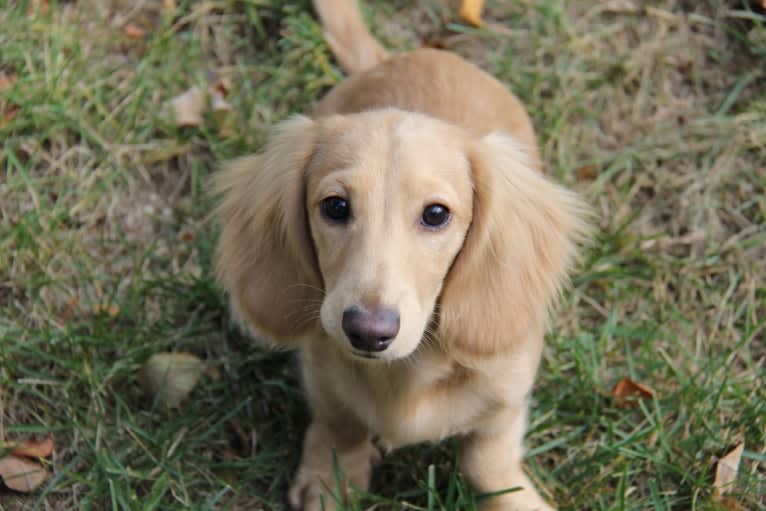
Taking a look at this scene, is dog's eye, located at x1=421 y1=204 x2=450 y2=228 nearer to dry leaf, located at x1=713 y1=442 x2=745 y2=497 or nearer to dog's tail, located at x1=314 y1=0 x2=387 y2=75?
dry leaf, located at x1=713 y1=442 x2=745 y2=497

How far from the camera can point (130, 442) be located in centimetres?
295

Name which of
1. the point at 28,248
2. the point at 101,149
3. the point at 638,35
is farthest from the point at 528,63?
the point at 28,248

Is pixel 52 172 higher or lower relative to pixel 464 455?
higher

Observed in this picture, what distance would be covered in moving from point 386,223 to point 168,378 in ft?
3.83

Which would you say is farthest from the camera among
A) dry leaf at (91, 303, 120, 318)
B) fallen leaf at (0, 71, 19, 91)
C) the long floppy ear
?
fallen leaf at (0, 71, 19, 91)

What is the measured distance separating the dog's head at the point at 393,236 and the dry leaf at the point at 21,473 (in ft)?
2.79

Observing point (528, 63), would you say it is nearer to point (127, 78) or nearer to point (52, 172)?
point (127, 78)

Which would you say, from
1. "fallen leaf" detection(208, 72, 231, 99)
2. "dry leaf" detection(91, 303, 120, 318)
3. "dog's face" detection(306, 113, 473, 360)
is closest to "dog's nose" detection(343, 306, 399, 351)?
→ "dog's face" detection(306, 113, 473, 360)

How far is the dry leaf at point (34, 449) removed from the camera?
9.45 ft

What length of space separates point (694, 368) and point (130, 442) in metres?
1.84

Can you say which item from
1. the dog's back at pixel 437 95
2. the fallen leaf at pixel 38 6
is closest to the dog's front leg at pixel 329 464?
the dog's back at pixel 437 95

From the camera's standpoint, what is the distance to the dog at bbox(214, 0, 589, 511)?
2193 mm

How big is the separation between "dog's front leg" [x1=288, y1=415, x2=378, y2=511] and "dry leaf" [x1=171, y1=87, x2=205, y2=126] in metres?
1.32

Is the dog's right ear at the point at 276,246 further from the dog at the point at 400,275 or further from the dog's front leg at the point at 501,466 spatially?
the dog's front leg at the point at 501,466
